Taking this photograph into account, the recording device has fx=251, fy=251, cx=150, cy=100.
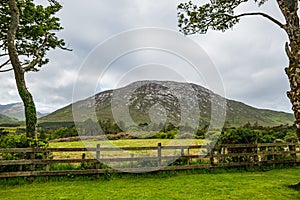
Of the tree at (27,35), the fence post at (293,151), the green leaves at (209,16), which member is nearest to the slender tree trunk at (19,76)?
the tree at (27,35)

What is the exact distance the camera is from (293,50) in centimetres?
677

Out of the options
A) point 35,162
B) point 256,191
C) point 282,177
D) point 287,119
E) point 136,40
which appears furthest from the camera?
point 287,119

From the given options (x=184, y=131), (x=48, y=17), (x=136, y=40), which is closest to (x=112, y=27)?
(x=136, y=40)

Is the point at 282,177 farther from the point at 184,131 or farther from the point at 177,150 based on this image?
the point at 184,131

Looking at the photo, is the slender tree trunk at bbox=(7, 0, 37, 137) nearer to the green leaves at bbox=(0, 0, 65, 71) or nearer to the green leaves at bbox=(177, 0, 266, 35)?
the green leaves at bbox=(0, 0, 65, 71)

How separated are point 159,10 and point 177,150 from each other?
7.33 metres

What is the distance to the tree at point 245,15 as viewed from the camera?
6662 millimetres

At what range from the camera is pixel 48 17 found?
12.9m

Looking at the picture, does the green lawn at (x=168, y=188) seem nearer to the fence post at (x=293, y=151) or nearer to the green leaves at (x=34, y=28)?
the fence post at (x=293, y=151)

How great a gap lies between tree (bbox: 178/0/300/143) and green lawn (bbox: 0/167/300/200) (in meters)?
2.01

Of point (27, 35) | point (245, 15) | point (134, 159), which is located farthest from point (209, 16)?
point (27, 35)

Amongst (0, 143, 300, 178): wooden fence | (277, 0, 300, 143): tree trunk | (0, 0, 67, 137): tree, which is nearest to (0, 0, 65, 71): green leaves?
(0, 0, 67, 137): tree

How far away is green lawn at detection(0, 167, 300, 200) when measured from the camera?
649cm

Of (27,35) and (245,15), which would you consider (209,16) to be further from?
(27,35)
